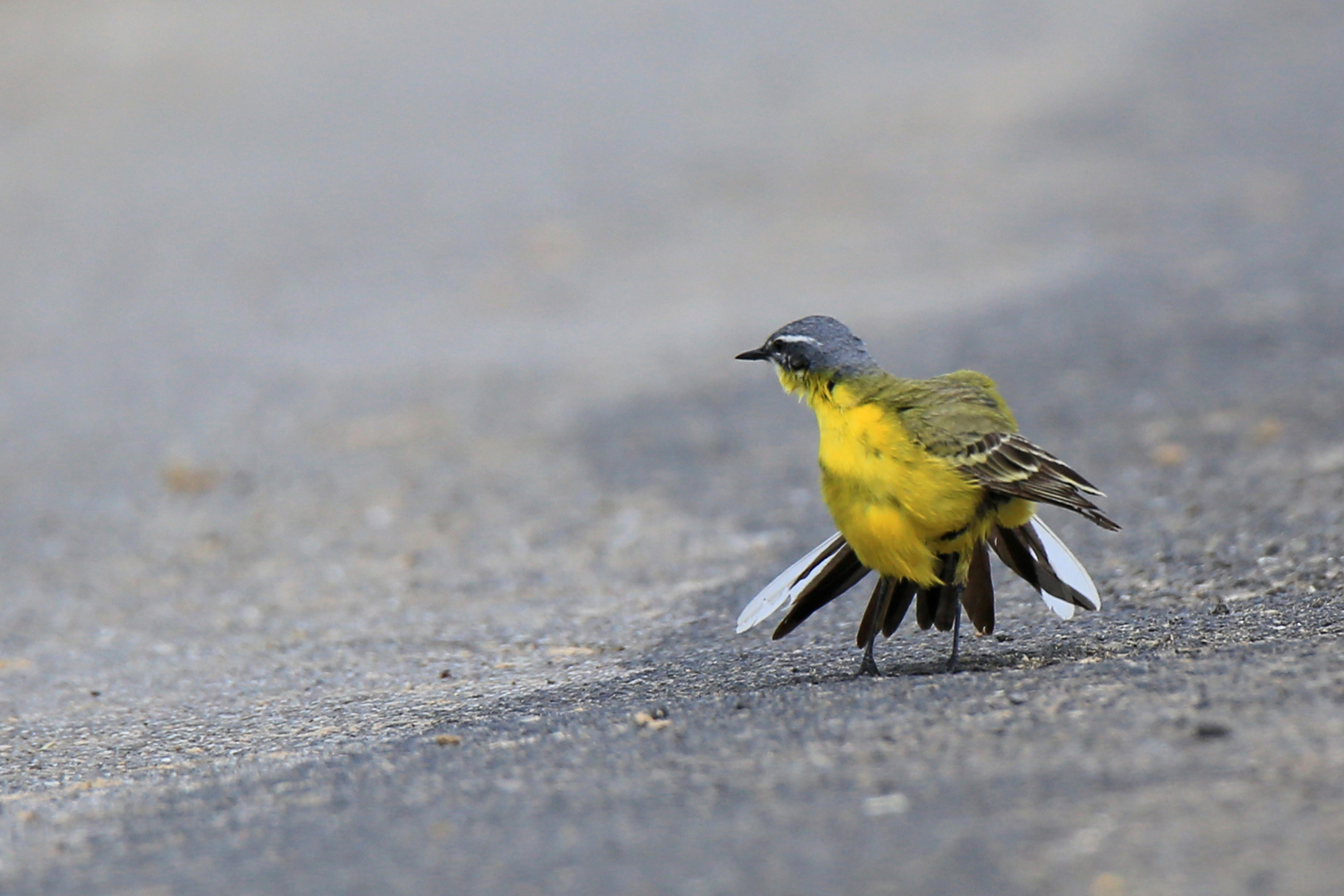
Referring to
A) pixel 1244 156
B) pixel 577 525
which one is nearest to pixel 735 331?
pixel 577 525

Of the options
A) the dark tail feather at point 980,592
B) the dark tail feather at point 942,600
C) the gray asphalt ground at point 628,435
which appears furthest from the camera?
the dark tail feather at point 980,592

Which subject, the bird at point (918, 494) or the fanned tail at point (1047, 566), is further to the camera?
the fanned tail at point (1047, 566)

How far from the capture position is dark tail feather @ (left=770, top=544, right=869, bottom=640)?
5516mm

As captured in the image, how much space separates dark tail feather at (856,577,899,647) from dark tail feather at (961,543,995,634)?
0.28 metres

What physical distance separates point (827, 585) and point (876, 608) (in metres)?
0.28

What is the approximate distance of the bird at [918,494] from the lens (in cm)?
500

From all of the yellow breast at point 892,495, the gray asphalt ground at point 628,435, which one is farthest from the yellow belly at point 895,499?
the gray asphalt ground at point 628,435

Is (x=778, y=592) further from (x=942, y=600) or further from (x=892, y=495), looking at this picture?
(x=892, y=495)

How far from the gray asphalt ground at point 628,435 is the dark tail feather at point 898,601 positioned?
181 mm

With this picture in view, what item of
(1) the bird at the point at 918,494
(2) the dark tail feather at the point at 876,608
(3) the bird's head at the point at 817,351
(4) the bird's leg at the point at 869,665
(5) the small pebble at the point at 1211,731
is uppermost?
(3) the bird's head at the point at 817,351

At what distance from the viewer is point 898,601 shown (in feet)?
17.8

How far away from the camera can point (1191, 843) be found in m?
3.21

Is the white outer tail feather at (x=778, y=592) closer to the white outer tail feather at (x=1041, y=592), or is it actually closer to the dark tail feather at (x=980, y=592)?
the white outer tail feather at (x=1041, y=592)

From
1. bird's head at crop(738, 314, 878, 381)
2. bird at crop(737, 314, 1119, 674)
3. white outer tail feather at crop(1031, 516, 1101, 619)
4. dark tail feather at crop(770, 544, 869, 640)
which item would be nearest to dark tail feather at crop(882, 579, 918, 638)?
bird at crop(737, 314, 1119, 674)
